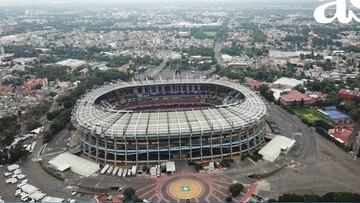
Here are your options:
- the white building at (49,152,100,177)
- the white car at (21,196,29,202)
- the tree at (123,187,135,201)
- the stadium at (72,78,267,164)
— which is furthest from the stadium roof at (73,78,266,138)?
the white car at (21,196,29,202)

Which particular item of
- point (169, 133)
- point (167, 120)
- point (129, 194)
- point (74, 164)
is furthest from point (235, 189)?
point (74, 164)

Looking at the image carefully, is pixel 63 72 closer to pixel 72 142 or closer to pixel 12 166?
pixel 72 142

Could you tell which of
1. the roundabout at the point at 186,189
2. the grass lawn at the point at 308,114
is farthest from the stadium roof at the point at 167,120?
the grass lawn at the point at 308,114

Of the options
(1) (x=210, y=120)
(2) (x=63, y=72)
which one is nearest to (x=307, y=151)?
(1) (x=210, y=120)

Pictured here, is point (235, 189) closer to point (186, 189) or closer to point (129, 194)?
point (186, 189)

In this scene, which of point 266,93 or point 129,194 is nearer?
point 129,194

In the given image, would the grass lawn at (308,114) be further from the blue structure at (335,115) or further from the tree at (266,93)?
the tree at (266,93)
